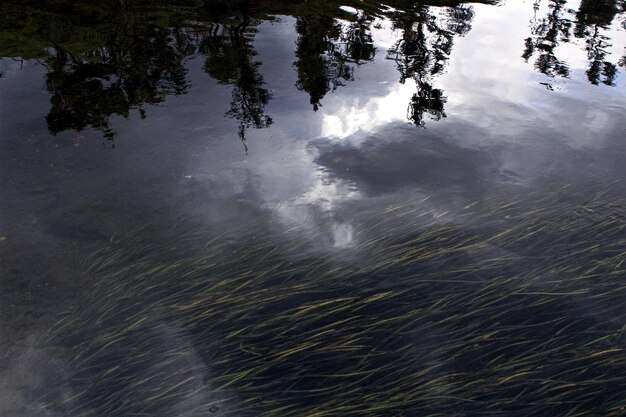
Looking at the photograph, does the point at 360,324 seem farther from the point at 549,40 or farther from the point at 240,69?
the point at 549,40

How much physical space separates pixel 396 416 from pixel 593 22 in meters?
10.6

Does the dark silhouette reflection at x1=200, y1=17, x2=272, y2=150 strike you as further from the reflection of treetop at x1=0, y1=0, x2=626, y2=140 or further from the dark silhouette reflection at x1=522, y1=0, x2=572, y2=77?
the dark silhouette reflection at x1=522, y1=0, x2=572, y2=77

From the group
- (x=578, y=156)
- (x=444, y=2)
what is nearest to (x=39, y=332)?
(x=578, y=156)

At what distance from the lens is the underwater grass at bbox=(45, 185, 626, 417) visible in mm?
3137

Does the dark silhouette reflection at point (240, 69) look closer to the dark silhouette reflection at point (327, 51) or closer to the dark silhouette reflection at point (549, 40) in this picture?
the dark silhouette reflection at point (327, 51)

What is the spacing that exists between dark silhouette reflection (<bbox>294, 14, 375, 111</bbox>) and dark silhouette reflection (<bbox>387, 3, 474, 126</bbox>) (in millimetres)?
547

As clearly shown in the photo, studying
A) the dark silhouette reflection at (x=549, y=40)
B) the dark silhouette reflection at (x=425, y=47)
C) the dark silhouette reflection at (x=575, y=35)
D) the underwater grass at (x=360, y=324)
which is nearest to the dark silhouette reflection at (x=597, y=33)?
the dark silhouette reflection at (x=575, y=35)

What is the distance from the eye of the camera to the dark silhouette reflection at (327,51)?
283 inches

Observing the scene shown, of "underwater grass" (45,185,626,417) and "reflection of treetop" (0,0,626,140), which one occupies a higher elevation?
"reflection of treetop" (0,0,626,140)

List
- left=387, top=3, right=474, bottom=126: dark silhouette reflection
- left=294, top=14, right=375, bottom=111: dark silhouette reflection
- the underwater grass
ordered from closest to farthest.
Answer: the underwater grass → left=387, top=3, right=474, bottom=126: dark silhouette reflection → left=294, top=14, right=375, bottom=111: dark silhouette reflection

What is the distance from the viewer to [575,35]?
10102mm

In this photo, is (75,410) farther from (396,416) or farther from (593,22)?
(593,22)

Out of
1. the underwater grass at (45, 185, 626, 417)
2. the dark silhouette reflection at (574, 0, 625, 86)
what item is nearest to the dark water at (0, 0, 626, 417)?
the underwater grass at (45, 185, 626, 417)

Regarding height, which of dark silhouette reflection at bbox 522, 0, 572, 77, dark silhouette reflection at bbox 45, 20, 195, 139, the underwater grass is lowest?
the underwater grass
